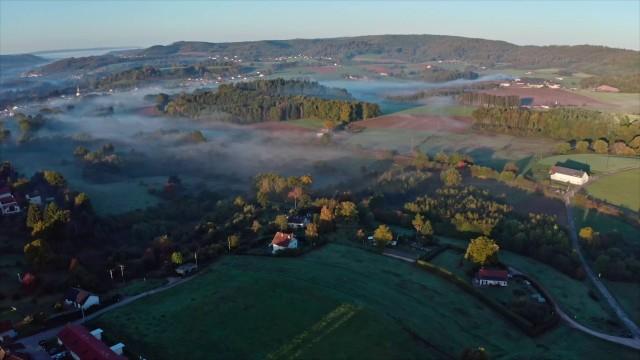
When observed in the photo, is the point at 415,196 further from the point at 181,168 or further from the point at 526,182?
the point at 181,168

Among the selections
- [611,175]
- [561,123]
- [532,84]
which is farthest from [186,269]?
[532,84]

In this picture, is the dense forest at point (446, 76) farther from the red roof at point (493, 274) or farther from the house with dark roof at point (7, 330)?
the house with dark roof at point (7, 330)

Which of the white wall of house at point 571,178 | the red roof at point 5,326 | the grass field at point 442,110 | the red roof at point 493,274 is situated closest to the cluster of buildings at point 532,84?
the grass field at point 442,110

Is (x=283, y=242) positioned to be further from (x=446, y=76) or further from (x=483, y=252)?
(x=446, y=76)

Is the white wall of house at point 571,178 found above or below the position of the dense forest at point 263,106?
below

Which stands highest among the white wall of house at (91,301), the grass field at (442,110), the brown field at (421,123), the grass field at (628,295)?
the grass field at (442,110)

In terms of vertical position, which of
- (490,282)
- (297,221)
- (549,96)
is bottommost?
(490,282)

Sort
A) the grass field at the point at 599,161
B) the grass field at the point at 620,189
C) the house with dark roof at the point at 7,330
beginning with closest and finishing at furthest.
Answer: the house with dark roof at the point at 7,330 → the grass field at the point at 620,189 → the grass field at the point at 599,161
